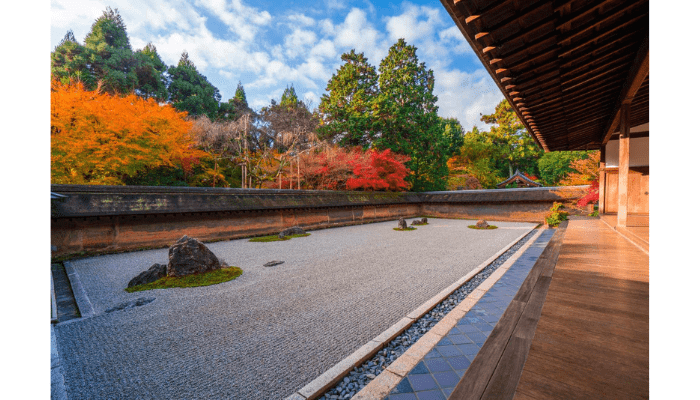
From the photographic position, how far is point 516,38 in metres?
2.48

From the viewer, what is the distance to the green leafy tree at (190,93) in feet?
79.6

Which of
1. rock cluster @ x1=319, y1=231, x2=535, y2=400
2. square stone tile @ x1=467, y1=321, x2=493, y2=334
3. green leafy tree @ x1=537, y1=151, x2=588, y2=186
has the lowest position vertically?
rock cluster @ x1=319, y1=231, x2=535, y2=400

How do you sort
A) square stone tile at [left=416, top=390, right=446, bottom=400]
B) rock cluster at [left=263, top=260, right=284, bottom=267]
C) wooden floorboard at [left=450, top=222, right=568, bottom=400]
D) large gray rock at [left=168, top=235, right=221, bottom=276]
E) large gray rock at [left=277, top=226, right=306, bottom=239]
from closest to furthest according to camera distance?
wooden floorboard at [left=450, top=222, right=568, bottom=400] < square stone tile at [left=416, top=390, right=446, bottom=400] < large gray rock at [left=168, top=235, right=221, bottom=276] < rock cluster at [left=263, top=260, right=284, bottom=267] < large gray rock at [left=277, top=226, right=306, bottom=239]

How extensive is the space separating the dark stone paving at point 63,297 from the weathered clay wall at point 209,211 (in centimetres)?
145

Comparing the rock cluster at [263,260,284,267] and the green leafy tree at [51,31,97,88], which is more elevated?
the green leafy tree at [51,31,97,88]

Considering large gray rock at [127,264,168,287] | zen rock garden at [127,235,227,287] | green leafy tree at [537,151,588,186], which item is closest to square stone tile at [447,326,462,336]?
zen rock garden at [127,235,227,287]

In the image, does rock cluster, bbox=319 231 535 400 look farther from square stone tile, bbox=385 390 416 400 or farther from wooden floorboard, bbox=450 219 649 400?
wooden floorboard, bbox=450 219 649 400

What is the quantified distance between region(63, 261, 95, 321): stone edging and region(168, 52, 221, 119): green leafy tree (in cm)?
2219

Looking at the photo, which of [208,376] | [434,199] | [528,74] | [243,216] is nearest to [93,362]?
[208,376]

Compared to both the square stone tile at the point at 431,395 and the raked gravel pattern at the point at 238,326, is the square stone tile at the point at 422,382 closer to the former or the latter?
the square stone tile at the point at 431,395

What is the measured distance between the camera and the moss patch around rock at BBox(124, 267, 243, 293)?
162 inches

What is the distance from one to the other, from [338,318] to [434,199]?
54.7 ft

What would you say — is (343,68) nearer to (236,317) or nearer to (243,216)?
(243,216)

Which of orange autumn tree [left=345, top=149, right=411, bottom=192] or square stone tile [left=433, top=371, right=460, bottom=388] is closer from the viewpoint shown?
square stone tile [left=433, top=371, right=460, bottom=388]
